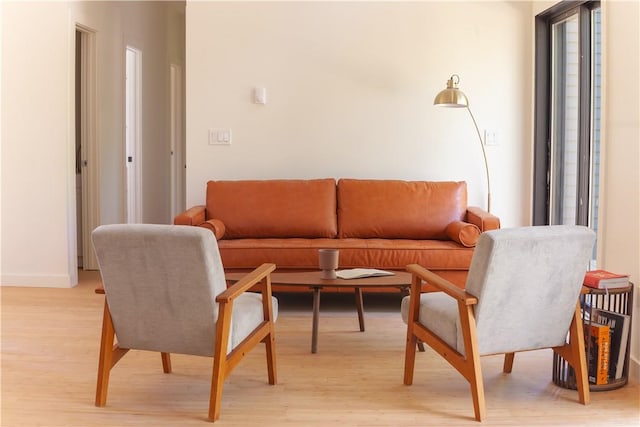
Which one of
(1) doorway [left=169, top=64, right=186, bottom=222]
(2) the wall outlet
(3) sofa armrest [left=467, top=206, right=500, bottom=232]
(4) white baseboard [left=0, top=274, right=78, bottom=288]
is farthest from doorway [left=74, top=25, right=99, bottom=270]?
(3) sofa armrest [left=467, top=206, right=500, bottom=232]

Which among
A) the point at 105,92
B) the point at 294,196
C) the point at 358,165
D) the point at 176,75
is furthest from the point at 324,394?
the point at 176,75

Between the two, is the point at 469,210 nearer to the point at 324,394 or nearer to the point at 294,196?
the point at 294,196

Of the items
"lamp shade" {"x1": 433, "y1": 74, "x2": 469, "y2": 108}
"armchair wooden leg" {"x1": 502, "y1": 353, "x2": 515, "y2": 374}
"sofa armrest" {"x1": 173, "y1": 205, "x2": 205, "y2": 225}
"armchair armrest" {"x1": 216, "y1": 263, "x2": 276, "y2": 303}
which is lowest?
"armchair wooden leg" {"x1": 502, "y1": 353, "x2": 515, "y2": 374}

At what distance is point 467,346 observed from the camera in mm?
2559

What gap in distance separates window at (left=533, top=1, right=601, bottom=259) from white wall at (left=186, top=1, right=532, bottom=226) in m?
0.15

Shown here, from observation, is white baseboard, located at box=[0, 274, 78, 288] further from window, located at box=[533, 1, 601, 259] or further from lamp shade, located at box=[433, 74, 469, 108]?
window, located at box=[533, 1, 601, 259]

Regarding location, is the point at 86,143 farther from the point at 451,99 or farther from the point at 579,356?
the point at 579,356

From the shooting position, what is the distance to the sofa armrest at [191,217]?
4484 mm

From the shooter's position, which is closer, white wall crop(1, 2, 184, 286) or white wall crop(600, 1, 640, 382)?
white wall crop(600, 1, 640, 382)

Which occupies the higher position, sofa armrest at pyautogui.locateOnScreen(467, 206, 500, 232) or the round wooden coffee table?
sofa armrest at pyautogui.locateOnScreen(467, 206, 500, 232)

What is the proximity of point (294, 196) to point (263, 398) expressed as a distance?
222 cm

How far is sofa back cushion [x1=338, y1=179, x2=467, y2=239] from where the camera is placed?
15.7 feet

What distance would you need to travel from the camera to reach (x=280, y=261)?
4.31m

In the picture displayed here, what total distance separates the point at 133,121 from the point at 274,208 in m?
2.75
